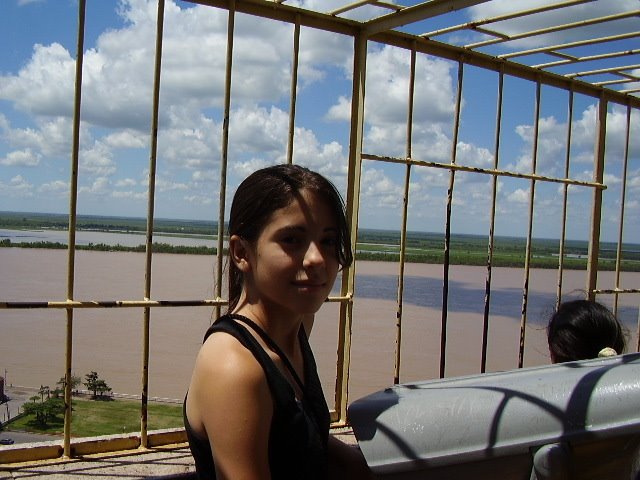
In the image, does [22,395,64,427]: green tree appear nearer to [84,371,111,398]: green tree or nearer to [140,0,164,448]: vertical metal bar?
[84,371,111,398]: green tree

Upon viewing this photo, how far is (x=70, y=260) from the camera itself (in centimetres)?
355

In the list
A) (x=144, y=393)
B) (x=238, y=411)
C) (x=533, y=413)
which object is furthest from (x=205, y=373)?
(x=144, y=393)

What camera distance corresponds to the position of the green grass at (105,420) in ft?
→ 31.2

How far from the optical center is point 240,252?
1.39 m

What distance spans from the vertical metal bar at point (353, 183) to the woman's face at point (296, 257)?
3195mm

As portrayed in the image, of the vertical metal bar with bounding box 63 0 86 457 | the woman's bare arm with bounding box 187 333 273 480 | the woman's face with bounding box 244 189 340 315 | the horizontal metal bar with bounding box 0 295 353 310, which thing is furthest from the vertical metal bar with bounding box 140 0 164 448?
the woman's bare arm with bounding box 187 333 273 480

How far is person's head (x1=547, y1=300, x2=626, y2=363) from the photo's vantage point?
2092 mm

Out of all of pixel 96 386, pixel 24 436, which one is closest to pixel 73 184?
pixel 24 436

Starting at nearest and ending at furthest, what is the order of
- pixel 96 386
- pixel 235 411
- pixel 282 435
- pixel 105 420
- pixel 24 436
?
pixel 235 411 < pixel 282 435 < pixel 24 436 < pixel 105 420 < pixel 96 386

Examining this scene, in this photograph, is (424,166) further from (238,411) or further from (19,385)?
(19,385)

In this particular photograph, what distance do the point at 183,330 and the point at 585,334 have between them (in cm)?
1514

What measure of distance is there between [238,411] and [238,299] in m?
0.42

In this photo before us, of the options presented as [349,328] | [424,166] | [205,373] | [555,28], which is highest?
[555,28]

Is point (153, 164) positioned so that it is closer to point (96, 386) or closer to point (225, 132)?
point (225, 132)
